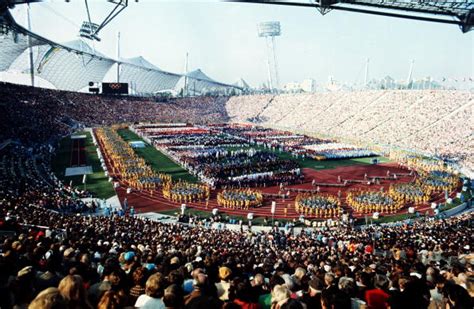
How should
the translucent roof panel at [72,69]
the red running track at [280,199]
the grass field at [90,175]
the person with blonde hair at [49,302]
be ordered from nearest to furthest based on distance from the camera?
the person with blonde hair at [49,302] < the red running track at [280,199] < the grass field at [90,175] < the translucent roof panel at [72,69]

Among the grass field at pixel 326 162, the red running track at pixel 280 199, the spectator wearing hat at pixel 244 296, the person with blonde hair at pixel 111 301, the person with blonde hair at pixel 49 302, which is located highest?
the person with blonde hair at pixel 49 302

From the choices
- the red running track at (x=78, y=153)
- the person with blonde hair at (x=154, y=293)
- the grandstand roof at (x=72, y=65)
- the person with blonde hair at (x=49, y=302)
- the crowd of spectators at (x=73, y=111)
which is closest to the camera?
the person with blonde hair at (x=49, y=302)

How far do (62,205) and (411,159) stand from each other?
34754 mm

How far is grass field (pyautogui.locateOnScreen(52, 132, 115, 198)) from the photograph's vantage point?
26927mm

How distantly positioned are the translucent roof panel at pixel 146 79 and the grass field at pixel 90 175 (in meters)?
91.3

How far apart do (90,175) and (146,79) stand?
11502cm

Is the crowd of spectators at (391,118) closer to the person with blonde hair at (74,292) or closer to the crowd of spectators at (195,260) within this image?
the crowd of spectators at (195,260)

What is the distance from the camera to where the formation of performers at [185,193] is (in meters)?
25.4

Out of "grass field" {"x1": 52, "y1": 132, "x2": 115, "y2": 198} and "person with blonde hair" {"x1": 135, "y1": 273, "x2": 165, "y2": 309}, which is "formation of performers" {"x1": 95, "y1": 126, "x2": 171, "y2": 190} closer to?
"grass field" {"x1": 52, "y1": 132, "x2": 115, "y2": 198}

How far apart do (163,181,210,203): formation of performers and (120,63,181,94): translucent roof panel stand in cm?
11015

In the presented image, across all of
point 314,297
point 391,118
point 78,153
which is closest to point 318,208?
point 314,297

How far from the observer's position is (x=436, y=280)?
5.95 m

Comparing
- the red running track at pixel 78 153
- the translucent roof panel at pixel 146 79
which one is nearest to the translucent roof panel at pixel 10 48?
the red running track at pixel 78 153

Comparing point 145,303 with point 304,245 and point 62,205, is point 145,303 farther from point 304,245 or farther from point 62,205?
point 62,205
